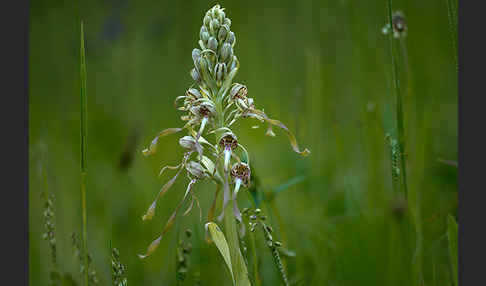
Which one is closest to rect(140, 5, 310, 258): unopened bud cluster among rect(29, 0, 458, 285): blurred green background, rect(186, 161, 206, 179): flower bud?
rect(186, 161, 206, 179): flower bud

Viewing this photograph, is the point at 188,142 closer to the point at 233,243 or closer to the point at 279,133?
the point at 233,243

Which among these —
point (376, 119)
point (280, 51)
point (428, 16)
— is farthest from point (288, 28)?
point (376, 119)

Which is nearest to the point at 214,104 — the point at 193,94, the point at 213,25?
the point at 193,94

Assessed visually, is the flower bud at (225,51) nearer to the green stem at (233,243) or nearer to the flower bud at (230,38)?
the flower bud at (230,38)

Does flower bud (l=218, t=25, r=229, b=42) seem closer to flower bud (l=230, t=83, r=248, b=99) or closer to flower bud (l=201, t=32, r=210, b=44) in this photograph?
flower bud (l=201, t=32, r=210, b=44)

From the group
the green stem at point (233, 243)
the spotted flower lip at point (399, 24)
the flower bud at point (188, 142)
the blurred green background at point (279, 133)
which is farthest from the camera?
the spotted flower lip at point (399, 24)

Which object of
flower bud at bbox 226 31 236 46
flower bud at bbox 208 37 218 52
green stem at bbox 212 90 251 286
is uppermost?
flower bud at bbox 226 31 236 46

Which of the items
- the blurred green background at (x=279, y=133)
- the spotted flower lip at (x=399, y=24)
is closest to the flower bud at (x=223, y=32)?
the blurred green background at (x=279, y=133)
